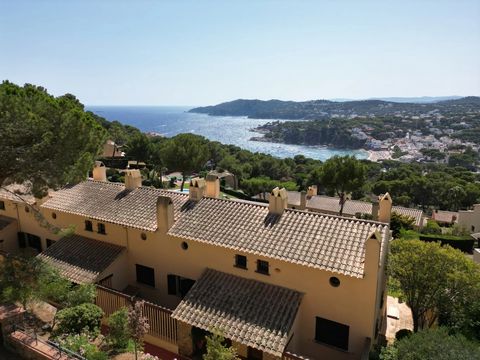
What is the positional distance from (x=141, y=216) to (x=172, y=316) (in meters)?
6.94

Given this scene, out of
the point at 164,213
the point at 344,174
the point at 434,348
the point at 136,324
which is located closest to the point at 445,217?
the point at 344,174

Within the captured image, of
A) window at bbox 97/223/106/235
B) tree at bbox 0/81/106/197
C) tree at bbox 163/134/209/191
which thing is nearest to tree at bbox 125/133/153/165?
tree at bbox 163/134/209/191

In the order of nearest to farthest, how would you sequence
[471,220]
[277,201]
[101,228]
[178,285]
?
[277,201]
[178,285]
[101,228]
[471,220]

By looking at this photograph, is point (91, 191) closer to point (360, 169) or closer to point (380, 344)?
point (380, 344)

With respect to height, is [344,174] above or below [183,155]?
below

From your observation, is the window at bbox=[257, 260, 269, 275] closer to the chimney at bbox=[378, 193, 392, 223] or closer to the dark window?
the chimney at bbox=[378, 193, 392, 223]

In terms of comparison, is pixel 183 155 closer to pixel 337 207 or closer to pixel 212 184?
pixel 337 207

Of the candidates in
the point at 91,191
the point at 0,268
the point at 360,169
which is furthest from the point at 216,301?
the point at 360,169

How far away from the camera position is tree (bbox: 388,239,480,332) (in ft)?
53.6

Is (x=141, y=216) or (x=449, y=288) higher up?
(x=141, y=216)

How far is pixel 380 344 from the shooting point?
1712 centimetres

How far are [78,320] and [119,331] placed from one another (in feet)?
6.57

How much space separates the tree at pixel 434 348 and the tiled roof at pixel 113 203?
12287 mm

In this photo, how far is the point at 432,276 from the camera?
55.8ft
